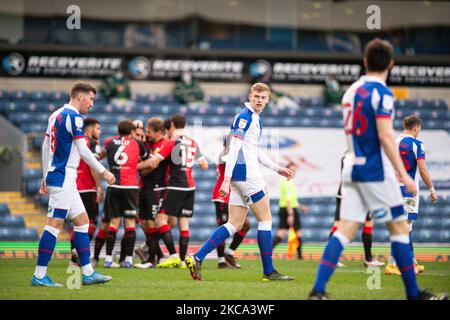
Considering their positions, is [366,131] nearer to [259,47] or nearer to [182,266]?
[182,266]

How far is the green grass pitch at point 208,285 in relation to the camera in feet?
23.1

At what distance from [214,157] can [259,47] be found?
555 cm

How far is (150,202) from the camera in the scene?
37.8 ft

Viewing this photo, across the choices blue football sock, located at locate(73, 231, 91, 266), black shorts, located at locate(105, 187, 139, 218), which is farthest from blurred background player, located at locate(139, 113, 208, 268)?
blue football sock, located at locate(73, 231, 91, 266)

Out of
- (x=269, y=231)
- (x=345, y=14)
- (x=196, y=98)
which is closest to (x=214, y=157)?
(x=196, y=98)

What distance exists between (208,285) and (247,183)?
1249mm

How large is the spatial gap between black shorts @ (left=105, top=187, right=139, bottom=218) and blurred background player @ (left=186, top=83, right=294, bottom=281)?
2.59 meters

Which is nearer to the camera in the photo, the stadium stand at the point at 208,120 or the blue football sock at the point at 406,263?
the blue football sock at the point at 406,263

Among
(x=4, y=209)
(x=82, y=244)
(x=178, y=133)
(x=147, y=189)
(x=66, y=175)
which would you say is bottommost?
(x=4, y=209)

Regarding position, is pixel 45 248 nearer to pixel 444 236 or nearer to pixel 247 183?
pixel 247 183

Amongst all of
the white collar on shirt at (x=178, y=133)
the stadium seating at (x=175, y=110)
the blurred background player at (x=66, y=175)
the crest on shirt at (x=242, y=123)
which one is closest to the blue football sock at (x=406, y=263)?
the crest on shirt at (x=242, y=123)

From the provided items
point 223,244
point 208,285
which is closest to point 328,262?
point 208,285

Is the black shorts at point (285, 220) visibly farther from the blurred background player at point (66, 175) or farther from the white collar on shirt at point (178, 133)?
the blurred background player at point (66, 175)

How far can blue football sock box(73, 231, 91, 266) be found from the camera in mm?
8203
